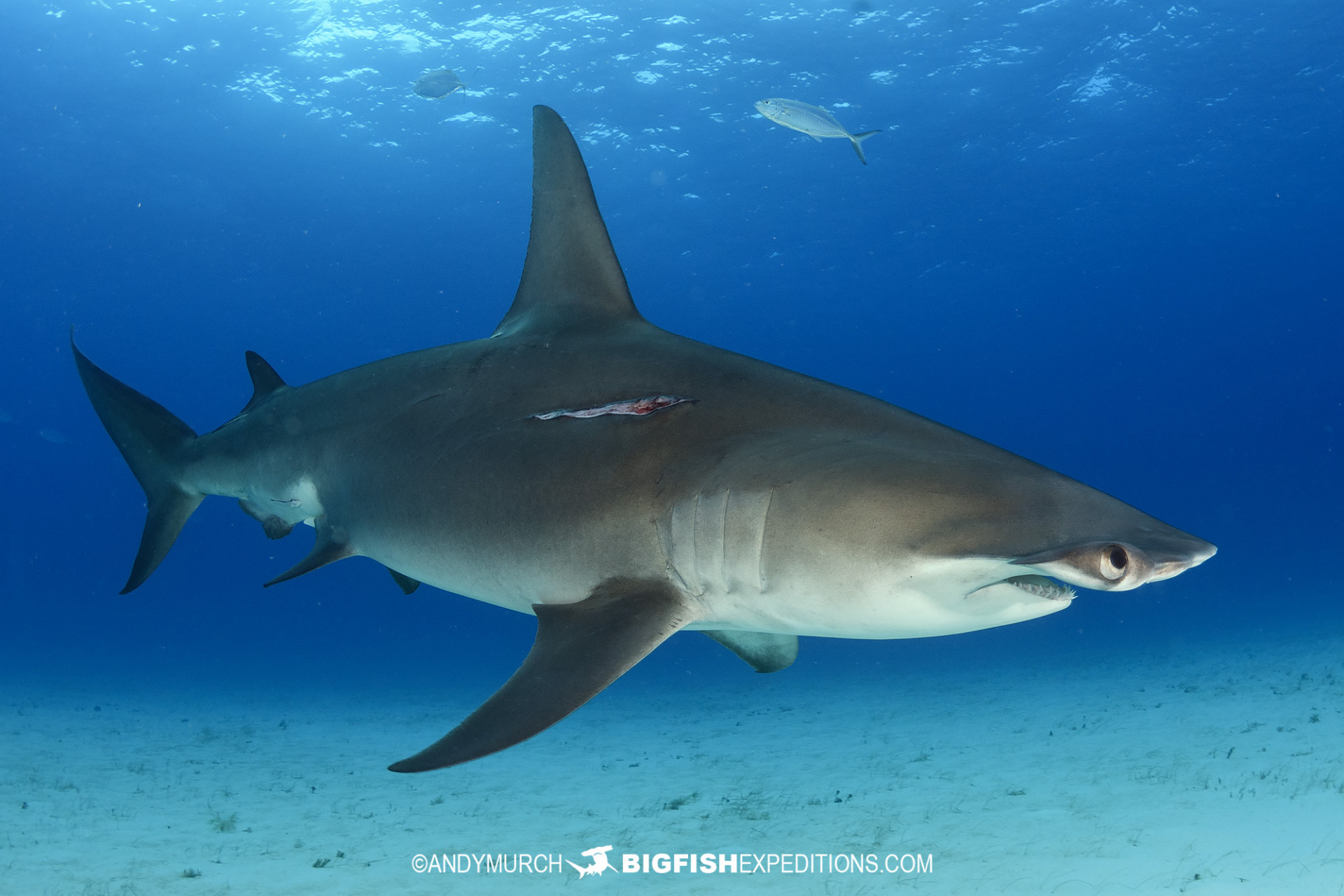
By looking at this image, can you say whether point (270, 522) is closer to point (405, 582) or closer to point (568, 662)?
point (405, 582)

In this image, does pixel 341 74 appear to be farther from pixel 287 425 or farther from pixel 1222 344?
pixel 1222 344

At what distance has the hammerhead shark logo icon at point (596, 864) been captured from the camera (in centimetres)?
525

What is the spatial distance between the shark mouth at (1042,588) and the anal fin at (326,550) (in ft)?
9.77

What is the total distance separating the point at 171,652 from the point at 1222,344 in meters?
126

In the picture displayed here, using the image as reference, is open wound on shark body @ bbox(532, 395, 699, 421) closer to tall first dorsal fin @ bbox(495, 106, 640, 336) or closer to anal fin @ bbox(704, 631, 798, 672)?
tall first dorsal fin @ bbox(495, 106, 640, 336)

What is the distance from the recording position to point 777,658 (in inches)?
132

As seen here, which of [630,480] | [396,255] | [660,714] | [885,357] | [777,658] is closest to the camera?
[630,480]

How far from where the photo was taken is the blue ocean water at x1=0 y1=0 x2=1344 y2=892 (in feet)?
Answer: 80.0

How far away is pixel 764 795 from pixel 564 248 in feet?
20.3

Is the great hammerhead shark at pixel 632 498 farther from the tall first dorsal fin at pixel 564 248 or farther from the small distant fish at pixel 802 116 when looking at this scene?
the small distant fish at pixel 802 116

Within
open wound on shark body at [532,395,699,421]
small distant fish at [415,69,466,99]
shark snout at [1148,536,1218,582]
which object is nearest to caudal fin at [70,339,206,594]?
open wound on shark body at [532,395,699,421]

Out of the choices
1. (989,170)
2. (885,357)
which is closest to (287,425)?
(989,170)

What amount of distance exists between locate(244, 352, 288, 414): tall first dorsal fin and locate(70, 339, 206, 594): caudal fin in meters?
0.47

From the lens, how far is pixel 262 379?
491cm
